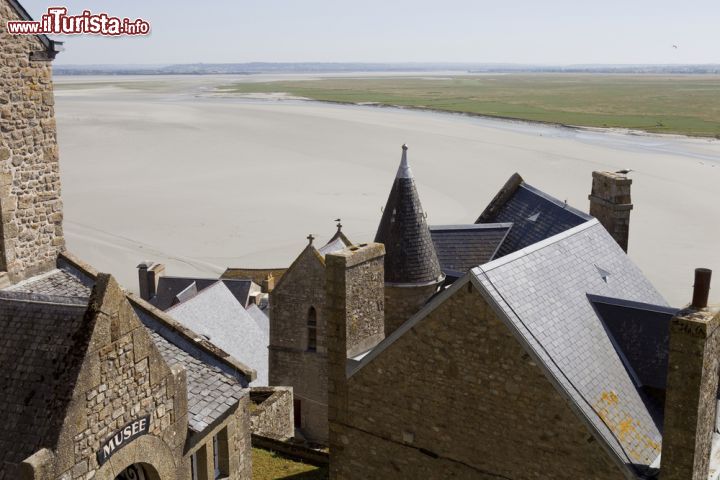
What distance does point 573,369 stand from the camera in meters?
10.8

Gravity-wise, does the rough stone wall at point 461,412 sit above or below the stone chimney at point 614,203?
below

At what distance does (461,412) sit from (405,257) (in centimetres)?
428

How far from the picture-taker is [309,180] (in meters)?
62.2

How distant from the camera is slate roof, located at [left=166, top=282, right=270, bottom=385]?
21.7 metres

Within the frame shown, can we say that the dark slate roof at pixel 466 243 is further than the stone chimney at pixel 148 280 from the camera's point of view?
No

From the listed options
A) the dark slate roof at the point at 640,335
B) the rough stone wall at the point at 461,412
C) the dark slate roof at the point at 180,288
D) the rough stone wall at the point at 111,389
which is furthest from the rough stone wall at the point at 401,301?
the dark slate roof at the point at 180,288

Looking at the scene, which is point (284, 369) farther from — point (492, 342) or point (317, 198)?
point (317, 198)

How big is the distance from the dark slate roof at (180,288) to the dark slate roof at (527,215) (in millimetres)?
10917

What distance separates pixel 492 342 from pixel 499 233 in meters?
8.07

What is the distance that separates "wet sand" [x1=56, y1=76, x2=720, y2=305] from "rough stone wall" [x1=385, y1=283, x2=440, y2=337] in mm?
22129

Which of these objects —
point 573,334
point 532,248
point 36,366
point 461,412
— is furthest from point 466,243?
point 36,366

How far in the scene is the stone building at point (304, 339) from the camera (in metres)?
20.5

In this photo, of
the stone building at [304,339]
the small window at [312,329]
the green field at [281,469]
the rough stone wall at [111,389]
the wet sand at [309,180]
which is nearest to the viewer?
the rough stone wall at [111,389]

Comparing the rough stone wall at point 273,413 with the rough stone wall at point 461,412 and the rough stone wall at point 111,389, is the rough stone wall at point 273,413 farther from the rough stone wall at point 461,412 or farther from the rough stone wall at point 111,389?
the rough stone wall at point 111,389
